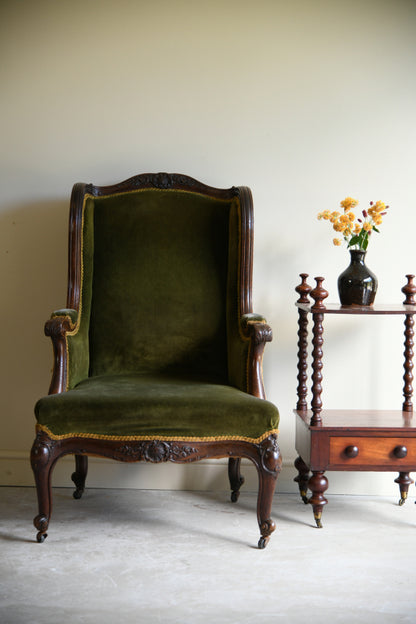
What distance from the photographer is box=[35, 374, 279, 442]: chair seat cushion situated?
208 centimetres

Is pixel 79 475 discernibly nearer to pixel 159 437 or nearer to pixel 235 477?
pixel 235 477

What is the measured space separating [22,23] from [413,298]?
2.12 m

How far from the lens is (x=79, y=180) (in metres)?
2.90

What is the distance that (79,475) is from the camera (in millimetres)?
2713

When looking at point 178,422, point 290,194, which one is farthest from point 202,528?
point 290,194

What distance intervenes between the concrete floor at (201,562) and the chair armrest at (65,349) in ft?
1.82

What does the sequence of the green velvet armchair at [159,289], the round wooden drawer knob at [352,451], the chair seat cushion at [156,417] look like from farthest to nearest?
the green velvet armchair at [159,289], the round wooden drawer knob at [352,451], the chair seat cushion at [156,417]

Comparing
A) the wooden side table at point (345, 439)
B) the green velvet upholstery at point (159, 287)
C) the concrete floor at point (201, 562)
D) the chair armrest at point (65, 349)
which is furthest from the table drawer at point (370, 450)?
the chair armrest at point (65, 349)

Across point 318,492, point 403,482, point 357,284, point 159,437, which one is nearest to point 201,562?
point 159,437

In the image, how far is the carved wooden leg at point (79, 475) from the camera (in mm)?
2699

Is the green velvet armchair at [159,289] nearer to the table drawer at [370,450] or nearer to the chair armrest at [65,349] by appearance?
the chair armrest at [65,349]

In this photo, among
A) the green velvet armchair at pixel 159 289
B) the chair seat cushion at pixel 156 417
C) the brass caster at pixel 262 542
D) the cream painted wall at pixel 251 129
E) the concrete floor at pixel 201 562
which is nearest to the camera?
the concrete floor at pixel 201 562

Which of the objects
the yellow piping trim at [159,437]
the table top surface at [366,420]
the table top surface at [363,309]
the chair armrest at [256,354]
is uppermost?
the table top surface at [363,309]

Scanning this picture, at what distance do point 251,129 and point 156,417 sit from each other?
4.78 feet
